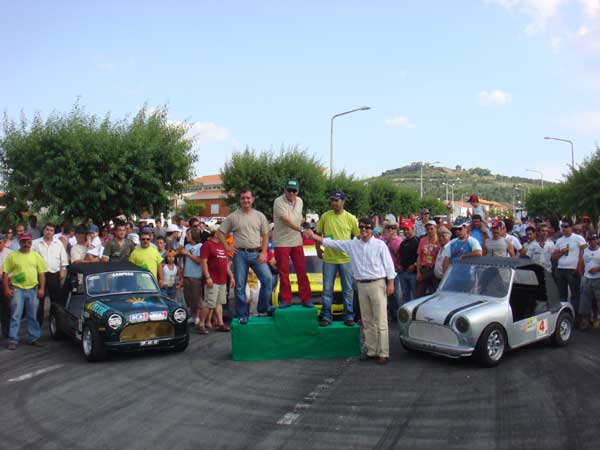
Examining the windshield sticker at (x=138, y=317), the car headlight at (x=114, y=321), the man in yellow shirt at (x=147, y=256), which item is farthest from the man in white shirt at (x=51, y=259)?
the windshield sticker at (x=138, y=317)

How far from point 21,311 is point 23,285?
46 cm

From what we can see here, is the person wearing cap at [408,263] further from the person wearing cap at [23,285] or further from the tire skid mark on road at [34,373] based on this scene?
the person wearing cap at [23,285]

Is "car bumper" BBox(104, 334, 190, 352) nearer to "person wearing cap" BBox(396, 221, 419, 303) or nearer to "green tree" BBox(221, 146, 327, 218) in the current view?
"person wearing cap" BBox(396, 221, 419, 303)

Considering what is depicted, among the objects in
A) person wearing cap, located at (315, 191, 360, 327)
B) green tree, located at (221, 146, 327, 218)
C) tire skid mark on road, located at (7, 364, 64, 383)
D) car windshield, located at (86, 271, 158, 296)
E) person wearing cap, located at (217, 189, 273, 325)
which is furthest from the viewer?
green tree, located at (221, 146, 327, 218)

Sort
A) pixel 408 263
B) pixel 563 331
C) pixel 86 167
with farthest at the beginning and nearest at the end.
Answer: pixel 86 167, pixel 408 263, pixel 563 331

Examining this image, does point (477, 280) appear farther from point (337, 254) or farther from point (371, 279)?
point (337, 254)

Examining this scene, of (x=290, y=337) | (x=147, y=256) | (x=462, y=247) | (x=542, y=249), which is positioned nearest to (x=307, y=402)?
(x=290, y=337)

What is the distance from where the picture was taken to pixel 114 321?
9.23 m

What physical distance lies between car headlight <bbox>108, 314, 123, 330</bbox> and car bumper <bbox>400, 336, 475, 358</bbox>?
Answer: 14.5 feet

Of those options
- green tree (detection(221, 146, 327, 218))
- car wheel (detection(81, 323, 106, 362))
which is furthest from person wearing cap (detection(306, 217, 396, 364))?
green tree (detection(221, 146, 327, 218))

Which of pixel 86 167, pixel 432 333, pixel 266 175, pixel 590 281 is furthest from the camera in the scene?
pixel 266 175

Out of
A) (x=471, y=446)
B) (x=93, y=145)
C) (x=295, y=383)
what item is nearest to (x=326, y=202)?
(x=93, y=145)

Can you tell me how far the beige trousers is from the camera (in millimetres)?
8945

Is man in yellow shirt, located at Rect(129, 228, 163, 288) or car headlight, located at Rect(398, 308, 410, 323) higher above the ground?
man in yellow shirt, located at Rect(129, 228, 163, 288)
